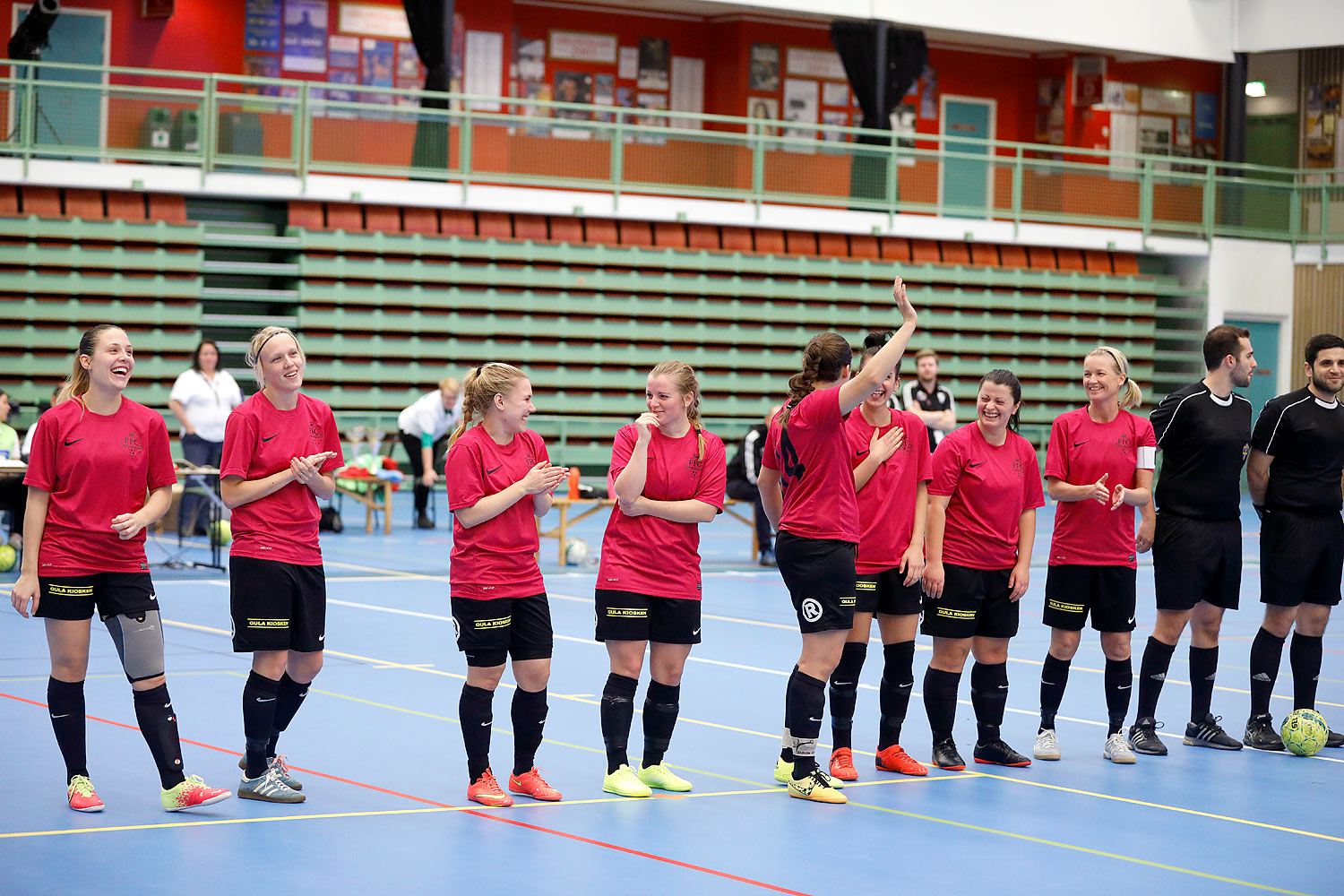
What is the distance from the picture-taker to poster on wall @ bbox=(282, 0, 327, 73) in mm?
22391

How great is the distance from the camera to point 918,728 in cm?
773

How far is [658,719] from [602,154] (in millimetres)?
15470

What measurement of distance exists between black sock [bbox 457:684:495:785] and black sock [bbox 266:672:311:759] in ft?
2.07

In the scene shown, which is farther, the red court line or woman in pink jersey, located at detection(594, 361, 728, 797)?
woman in pink jersey, located at detection(594, 361, 728, 797)

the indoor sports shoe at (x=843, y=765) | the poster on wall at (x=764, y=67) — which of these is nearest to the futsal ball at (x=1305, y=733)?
the indoor sports shoe at (x=843, y=765)

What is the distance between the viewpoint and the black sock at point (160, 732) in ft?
18.6

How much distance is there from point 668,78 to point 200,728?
19764 mm

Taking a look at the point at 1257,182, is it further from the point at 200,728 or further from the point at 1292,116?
the point at 200,728

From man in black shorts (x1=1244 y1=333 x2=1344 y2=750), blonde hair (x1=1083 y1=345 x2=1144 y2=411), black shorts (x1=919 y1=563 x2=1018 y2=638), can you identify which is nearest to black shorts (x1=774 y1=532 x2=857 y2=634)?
black shorts (x1=919 y1=563 x2=1018 y2=638)

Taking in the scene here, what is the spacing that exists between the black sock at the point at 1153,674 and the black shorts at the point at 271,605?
385cm

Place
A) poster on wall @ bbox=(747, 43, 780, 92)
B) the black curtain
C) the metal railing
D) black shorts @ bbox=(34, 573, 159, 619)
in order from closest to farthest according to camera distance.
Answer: black shorts @ bbox=(34, 573, 159, 619) < the metal railing < the black curtain < poster on wall @ bbox=(747, 43, 780, 92)

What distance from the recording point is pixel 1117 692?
7188 millimetres

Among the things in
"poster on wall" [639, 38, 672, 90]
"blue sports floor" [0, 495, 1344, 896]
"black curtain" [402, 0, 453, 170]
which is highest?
"poster on wall" [639, 38, 672, 90]

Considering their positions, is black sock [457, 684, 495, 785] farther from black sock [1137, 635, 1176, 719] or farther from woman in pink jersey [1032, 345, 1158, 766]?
black sock [1137, 635, 1176, 719]
